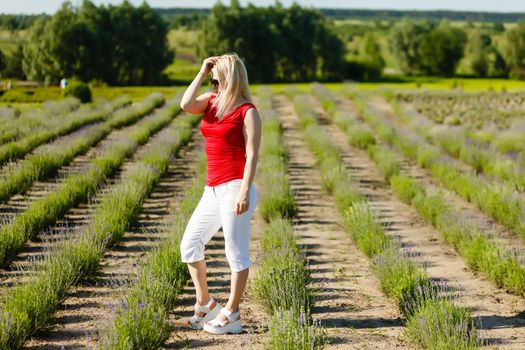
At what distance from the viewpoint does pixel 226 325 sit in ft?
16.5

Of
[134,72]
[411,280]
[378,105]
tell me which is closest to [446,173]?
[411,280]

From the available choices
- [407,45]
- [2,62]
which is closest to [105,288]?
[2,62]

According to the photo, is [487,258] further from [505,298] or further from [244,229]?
[244,229]

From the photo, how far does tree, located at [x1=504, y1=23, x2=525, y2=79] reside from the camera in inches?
2672

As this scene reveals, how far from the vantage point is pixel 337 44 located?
67.1 m

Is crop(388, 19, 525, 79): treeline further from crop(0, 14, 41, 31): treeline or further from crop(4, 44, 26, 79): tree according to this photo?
crop(4, 44, 26, 79): tree

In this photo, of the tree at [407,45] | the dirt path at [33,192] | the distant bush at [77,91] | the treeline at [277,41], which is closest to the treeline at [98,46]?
the treeline at [277,41]

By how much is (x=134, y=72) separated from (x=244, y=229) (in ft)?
184

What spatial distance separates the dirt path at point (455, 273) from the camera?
5426mm

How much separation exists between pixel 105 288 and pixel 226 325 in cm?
162

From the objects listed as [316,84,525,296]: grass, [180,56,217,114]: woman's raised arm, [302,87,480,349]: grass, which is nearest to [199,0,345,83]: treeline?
[316,84,525,296]: grass

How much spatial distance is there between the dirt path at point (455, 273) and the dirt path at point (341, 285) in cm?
64

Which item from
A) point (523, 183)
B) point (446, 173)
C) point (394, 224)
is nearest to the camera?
point (394, 224)

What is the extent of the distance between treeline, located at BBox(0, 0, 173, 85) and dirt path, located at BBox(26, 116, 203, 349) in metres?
46.9
